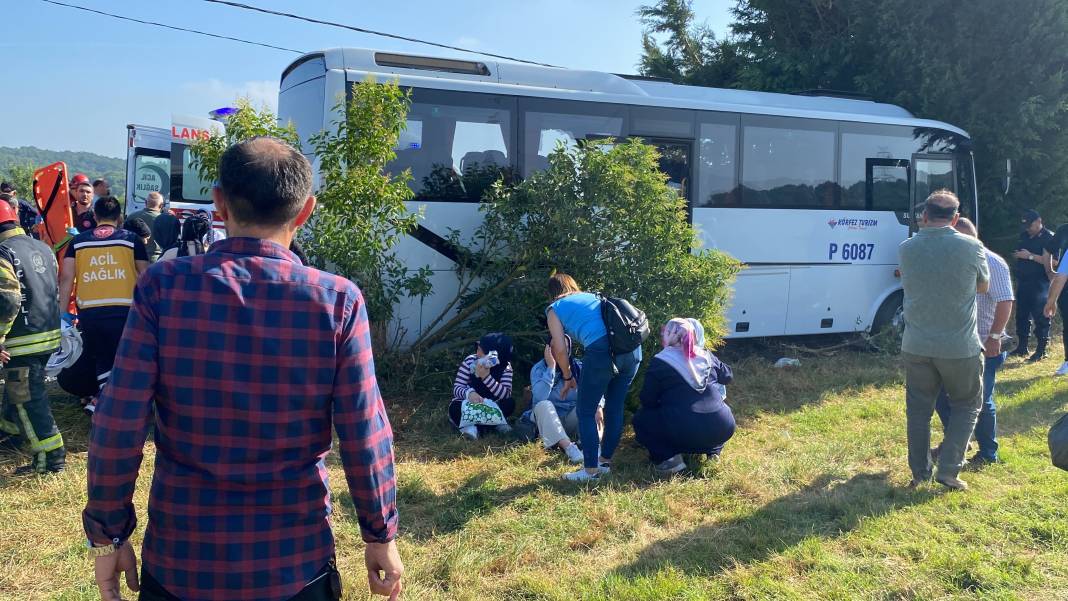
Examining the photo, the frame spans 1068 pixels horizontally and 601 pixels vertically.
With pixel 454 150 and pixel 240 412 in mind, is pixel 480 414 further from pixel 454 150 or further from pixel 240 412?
pixel 240 412

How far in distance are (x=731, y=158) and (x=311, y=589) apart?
829cm

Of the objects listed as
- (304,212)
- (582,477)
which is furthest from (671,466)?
(304,212)

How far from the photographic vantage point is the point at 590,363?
512cm

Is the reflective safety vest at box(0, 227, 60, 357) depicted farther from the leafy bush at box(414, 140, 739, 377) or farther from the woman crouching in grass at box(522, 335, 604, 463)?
the woman crouching in grass at box(522, 335, 604, 463)

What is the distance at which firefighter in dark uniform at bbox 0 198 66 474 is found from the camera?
4.89 metres

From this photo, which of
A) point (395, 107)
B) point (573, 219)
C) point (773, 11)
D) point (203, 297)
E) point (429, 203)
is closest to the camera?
→ point (203, 297)

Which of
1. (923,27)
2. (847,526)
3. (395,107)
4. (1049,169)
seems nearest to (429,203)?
(395,107)

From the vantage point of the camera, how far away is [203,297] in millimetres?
1717

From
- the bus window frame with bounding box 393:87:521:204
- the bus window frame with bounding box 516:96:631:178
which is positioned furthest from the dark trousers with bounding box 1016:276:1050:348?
the bus window frame with bounding box 393:87:521:204

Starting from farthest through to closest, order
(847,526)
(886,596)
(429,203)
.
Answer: (429,203) < (847,526) < (886,596)

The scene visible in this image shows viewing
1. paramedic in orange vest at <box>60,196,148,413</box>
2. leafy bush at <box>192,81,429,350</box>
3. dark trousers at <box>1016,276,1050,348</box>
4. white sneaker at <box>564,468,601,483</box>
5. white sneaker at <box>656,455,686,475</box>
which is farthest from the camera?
dark trousers at <box>1016,276,1050,348</box>

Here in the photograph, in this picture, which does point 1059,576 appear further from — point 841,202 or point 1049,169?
point 1049,169

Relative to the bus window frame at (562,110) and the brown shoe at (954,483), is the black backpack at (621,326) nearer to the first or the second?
the brown shoe at (954,483)

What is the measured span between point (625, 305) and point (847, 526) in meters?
1.92
